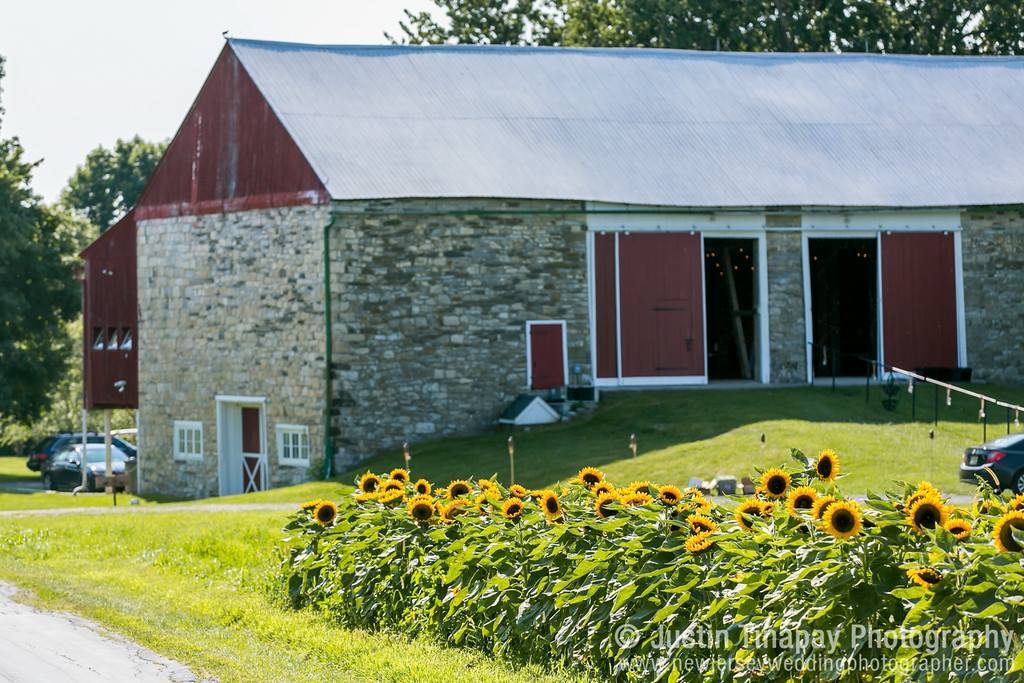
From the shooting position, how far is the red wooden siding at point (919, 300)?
31578 mm

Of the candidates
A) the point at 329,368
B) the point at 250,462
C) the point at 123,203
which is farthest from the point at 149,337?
the point at 123,203

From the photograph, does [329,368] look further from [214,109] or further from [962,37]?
[962,37]

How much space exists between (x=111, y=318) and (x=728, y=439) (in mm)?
16071

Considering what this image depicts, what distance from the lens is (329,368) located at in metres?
28.1

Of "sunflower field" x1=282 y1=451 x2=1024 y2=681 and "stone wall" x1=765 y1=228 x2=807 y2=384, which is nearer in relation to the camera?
"sunflower field" x1=282 y1=451 x2=1024 y2=681

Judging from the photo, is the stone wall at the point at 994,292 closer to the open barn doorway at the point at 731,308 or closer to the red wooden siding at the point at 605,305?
the open barn doorway at the point at 731,308

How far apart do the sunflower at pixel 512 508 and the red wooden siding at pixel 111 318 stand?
78.9 ft

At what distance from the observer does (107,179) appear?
87.2 m

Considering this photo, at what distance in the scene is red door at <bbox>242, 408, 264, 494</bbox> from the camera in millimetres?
30391

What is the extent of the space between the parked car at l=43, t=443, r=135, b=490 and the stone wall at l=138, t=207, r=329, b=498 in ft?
16.9

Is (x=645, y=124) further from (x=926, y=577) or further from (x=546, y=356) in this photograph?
(x=926, y=577)

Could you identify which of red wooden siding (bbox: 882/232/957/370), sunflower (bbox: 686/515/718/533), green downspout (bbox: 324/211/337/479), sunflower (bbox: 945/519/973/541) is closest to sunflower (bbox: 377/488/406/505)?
sunflower (bbox: 686/515/718/533)

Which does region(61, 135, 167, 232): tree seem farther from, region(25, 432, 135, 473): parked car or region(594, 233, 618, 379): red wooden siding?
region(594, 233, 618, 379): red wooden siding

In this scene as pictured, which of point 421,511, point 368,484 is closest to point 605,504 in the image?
point 421,511
